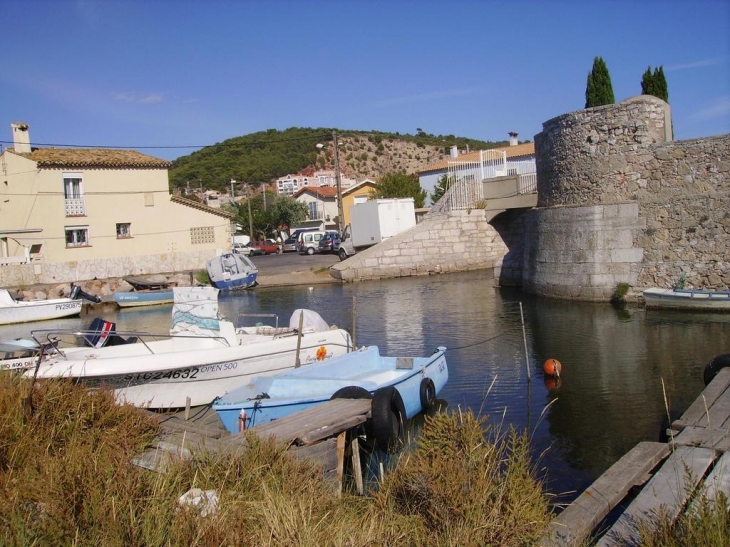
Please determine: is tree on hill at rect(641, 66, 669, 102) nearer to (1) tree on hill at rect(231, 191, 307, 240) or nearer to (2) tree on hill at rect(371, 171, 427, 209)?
(2) tree on hill at rect(371, 171, 427, 209)

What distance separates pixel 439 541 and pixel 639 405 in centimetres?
741

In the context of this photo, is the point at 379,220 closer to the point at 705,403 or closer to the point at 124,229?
the point at 124,229

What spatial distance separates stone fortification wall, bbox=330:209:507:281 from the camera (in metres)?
33.1

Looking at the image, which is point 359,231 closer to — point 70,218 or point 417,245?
point 417,245

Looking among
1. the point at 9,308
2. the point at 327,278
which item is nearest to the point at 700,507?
the point at 9,308

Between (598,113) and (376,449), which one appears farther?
(598,113)

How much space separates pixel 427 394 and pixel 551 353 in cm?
489

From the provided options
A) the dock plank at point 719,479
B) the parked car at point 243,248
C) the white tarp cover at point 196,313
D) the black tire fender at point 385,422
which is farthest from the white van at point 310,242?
the dock plank at point 719,479

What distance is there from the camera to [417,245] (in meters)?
33.7

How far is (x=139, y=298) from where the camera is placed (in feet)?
93.1

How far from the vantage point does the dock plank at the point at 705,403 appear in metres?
7.21

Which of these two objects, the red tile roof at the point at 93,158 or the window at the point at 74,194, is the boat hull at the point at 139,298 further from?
the red tile roof at the point at 93,158

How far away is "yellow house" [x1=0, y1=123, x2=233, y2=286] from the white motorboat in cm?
2218

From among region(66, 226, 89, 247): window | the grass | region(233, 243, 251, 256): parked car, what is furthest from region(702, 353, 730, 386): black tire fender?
region(233, 243, 251, 256): parked car
